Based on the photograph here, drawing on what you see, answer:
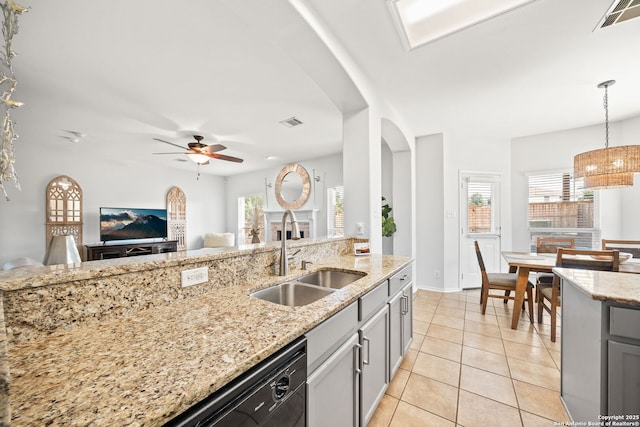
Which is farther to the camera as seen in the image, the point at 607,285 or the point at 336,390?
the point at 607,285

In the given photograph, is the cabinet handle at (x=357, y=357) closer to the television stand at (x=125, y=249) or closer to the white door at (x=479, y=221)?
the white door at (x=479, y=221)

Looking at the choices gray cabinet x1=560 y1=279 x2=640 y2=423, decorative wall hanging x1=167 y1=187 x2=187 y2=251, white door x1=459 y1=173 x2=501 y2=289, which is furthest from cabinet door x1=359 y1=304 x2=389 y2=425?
decorative wall hanging x1=167 y1=187 x2=187 y2=251

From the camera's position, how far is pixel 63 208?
4.64 m

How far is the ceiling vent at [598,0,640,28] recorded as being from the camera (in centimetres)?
159

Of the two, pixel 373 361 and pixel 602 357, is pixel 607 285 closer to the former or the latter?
pixel 602 357

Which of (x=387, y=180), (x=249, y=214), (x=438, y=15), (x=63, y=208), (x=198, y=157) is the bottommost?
(x=249, y=214)

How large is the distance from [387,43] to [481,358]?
275cm

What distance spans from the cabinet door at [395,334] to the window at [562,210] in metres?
3.71

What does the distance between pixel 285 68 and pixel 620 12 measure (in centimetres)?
239

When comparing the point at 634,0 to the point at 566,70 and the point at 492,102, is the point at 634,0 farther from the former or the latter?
the point at 492,102

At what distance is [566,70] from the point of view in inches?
92.4

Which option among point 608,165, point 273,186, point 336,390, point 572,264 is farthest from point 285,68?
point 273,186

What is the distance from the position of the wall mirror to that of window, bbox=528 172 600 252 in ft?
13.4

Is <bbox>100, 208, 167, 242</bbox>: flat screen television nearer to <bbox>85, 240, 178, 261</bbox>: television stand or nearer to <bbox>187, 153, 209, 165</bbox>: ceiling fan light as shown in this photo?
<bbox>85, 240, 178, 261</bbox>: television stand
